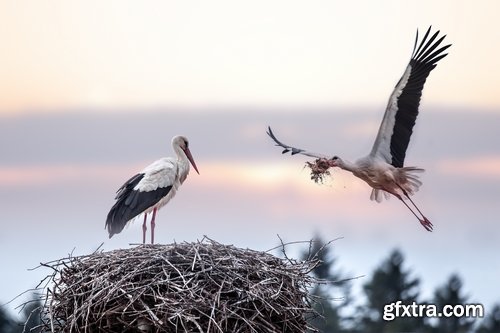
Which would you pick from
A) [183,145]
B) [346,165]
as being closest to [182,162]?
[183,145]

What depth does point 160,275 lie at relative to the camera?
7793mm

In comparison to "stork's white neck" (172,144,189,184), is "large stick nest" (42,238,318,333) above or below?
below

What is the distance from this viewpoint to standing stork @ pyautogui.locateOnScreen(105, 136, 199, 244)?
392 inches

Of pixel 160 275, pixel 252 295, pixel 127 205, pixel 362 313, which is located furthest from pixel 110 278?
pixel 362 313

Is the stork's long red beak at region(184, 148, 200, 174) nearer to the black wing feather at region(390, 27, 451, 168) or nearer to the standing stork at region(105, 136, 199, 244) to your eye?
the standing stork at region(105, 136, 199, 244)

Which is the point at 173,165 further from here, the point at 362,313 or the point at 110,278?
the point at 362,313

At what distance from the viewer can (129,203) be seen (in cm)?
998

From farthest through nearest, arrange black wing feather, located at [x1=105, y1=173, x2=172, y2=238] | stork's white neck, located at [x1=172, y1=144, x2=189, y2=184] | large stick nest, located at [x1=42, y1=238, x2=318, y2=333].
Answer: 1. stork's white neck, located at [x1=172, y1=144, x2=189, y2=184]
2. black wing feather, located at [x1=105, y1=173, x2=172, y2=238]
3. large stick nest, located at [x1=42, y1=238, x2=318, y2=333]

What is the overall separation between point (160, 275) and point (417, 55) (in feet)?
14.7

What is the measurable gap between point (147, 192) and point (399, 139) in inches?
105

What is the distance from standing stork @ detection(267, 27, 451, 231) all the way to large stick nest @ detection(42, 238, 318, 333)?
3.26 m

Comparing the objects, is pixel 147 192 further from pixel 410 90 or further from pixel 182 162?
pixel 410 90

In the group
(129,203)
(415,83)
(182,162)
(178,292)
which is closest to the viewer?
(178,292)

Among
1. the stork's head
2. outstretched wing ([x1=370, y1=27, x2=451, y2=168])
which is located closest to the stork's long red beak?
the stork's head
